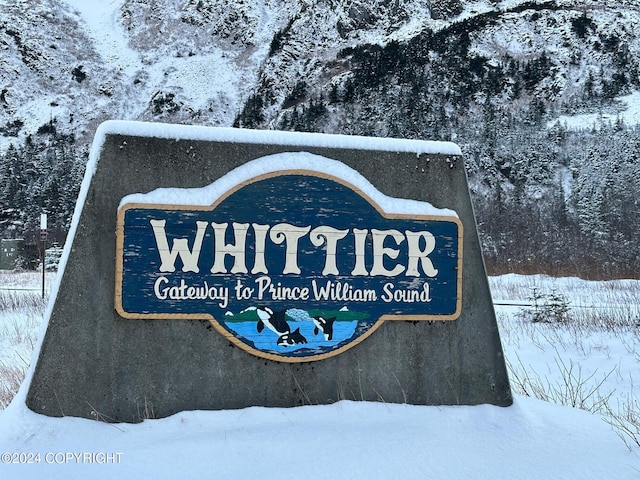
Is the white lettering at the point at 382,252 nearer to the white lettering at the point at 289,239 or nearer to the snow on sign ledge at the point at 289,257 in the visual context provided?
the snow on sign ledge at the point at 289,257

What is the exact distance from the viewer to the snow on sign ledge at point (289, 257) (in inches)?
111

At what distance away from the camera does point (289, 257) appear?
2.98 metres

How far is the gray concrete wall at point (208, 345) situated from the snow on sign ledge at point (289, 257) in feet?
0.23

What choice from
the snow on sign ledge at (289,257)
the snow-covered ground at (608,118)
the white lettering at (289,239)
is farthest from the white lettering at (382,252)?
the snow-covered ground at (608,118)

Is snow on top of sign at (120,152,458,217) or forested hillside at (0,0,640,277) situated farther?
forested hillside at (0,0,640,277)

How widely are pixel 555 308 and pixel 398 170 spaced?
6.14 m

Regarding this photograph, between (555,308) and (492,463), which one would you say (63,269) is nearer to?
(492,463)

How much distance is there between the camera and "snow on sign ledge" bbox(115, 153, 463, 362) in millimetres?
2811

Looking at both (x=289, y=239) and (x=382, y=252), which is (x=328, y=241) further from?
(x=382, y=252)

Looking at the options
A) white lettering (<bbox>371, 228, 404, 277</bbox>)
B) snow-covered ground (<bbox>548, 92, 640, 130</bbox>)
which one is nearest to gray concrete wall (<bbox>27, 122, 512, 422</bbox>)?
white lettering (<bbox>371, 228, 404, 277</bbox>)

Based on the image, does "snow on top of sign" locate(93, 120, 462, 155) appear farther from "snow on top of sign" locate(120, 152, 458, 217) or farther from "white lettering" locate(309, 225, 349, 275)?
"white lettering" locate(309, 225, 349, 275)

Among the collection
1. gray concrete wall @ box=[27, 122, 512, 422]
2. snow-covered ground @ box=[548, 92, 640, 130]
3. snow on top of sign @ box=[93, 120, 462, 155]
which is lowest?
gray concrete wall @ box=[27, 122, 512, 422]

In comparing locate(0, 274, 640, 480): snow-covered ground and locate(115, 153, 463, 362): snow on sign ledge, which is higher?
locate(115, 153, 463, 362): snow on sign ledge

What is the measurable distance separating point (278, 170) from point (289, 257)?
0.49 metres
